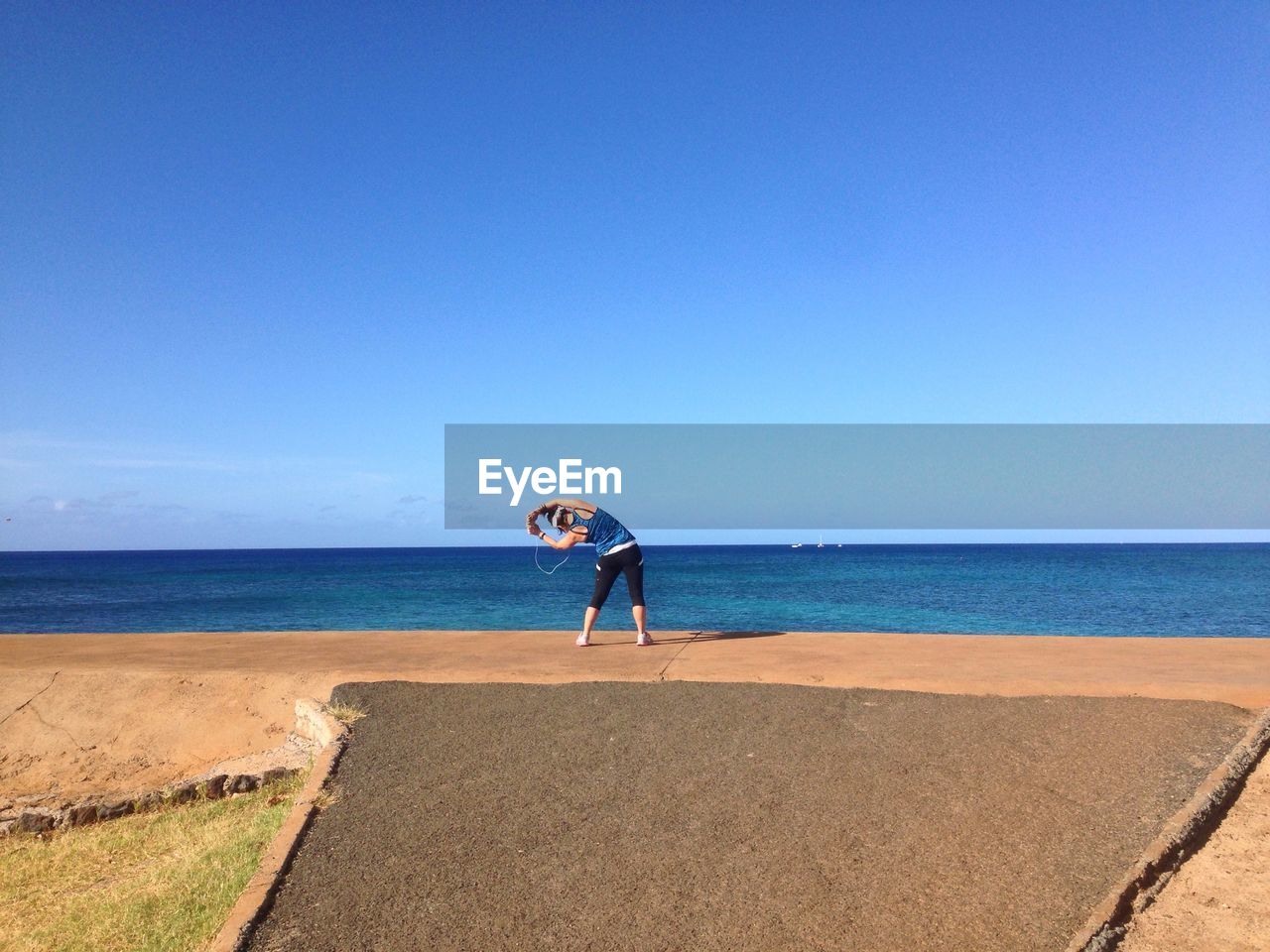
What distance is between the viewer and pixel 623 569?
1091 cm

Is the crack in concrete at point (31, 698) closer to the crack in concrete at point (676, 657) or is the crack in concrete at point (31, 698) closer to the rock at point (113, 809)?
the rock at point (113, 809)

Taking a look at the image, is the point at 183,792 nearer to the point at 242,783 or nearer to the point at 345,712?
the point at 242,783

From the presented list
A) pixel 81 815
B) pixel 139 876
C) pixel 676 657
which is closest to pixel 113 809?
pixel 81 815

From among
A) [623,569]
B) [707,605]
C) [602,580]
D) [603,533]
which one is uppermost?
[603,533]

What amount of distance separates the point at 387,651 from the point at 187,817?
4077mm

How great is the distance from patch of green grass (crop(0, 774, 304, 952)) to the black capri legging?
428 centimetres

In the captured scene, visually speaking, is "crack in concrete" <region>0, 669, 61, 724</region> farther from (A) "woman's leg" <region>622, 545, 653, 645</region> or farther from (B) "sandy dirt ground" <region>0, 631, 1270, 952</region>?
(A) "woman's leg" <region>622, 545, 653, 645</region>

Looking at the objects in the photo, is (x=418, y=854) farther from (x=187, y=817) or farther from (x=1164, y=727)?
(x=1164, y=727)

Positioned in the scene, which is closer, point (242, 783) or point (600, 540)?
point (242, 783)

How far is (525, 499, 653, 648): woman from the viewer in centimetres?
1026

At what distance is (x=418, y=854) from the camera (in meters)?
4.86

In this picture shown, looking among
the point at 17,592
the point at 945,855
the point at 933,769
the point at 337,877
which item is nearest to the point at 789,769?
the point at 933,769

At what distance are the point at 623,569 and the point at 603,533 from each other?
0.55 metres

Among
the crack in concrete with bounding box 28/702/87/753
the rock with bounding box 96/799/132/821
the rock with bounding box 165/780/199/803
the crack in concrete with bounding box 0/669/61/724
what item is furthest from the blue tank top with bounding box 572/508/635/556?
the crack in concrete with bounding box 0/669/61/724
